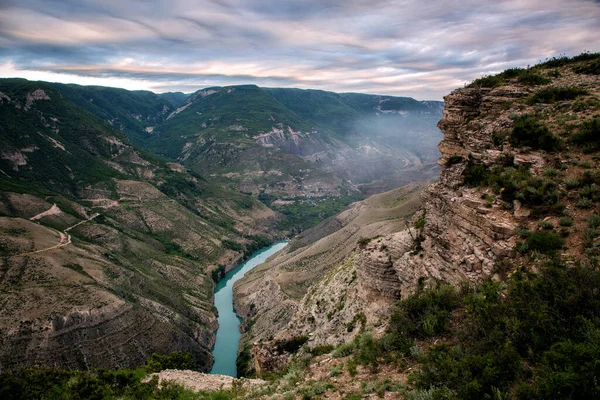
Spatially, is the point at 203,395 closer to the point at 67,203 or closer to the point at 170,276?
the point at 170,276

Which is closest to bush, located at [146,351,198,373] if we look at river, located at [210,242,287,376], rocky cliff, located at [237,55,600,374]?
rocky cliff, located at [237,55,600,374]

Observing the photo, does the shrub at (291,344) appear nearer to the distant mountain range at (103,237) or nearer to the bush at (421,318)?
the bush at (421,318)

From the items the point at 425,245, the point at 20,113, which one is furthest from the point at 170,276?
the point at 20,113

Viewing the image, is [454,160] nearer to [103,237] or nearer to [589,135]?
[589,135]

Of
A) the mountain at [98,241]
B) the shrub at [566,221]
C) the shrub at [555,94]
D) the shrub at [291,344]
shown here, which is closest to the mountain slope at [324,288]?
the shrub at [291,344]

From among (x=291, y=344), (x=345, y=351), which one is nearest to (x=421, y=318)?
(x=345, y=351)

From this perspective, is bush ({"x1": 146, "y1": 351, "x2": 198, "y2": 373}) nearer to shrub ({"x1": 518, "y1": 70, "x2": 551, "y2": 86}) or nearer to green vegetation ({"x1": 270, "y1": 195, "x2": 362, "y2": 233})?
shrub ({"x1": 518, "y1": 70, "x2": 551, "y2": 86})

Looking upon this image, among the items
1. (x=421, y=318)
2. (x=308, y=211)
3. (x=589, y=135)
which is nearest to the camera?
(x=421, y=318)
